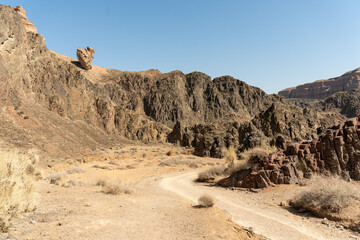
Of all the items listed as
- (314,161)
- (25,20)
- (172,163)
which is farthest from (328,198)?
(25,20)

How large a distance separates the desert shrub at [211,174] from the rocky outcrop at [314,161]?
12.5 ft

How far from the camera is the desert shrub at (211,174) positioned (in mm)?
17388

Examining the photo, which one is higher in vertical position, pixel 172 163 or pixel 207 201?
pixel 207 201

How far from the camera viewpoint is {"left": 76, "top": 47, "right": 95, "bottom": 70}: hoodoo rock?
103688mm

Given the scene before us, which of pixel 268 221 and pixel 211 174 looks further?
pixel 211 174

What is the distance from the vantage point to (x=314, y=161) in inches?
506

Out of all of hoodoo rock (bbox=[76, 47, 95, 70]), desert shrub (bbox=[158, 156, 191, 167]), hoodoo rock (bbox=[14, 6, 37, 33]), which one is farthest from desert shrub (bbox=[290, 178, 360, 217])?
hoodoo rock (bbox=[76, 47, 95, 70])

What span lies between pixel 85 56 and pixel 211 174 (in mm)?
105674

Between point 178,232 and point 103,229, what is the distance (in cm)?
201

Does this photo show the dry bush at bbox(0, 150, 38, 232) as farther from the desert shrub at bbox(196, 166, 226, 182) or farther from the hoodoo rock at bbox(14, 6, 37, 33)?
the hoodoo rock at bbox(14, 6, 37, 33)

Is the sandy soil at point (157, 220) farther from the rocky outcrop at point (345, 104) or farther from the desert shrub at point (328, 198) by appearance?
the rocky outcrop at point (345, 104)

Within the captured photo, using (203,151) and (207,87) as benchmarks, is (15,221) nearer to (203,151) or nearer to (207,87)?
(203,151)

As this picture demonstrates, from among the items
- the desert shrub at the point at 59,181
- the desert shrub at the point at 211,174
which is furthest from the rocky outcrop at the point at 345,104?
the desert shrub at the point at 59,181

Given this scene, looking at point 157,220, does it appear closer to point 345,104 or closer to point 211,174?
point 211,174
